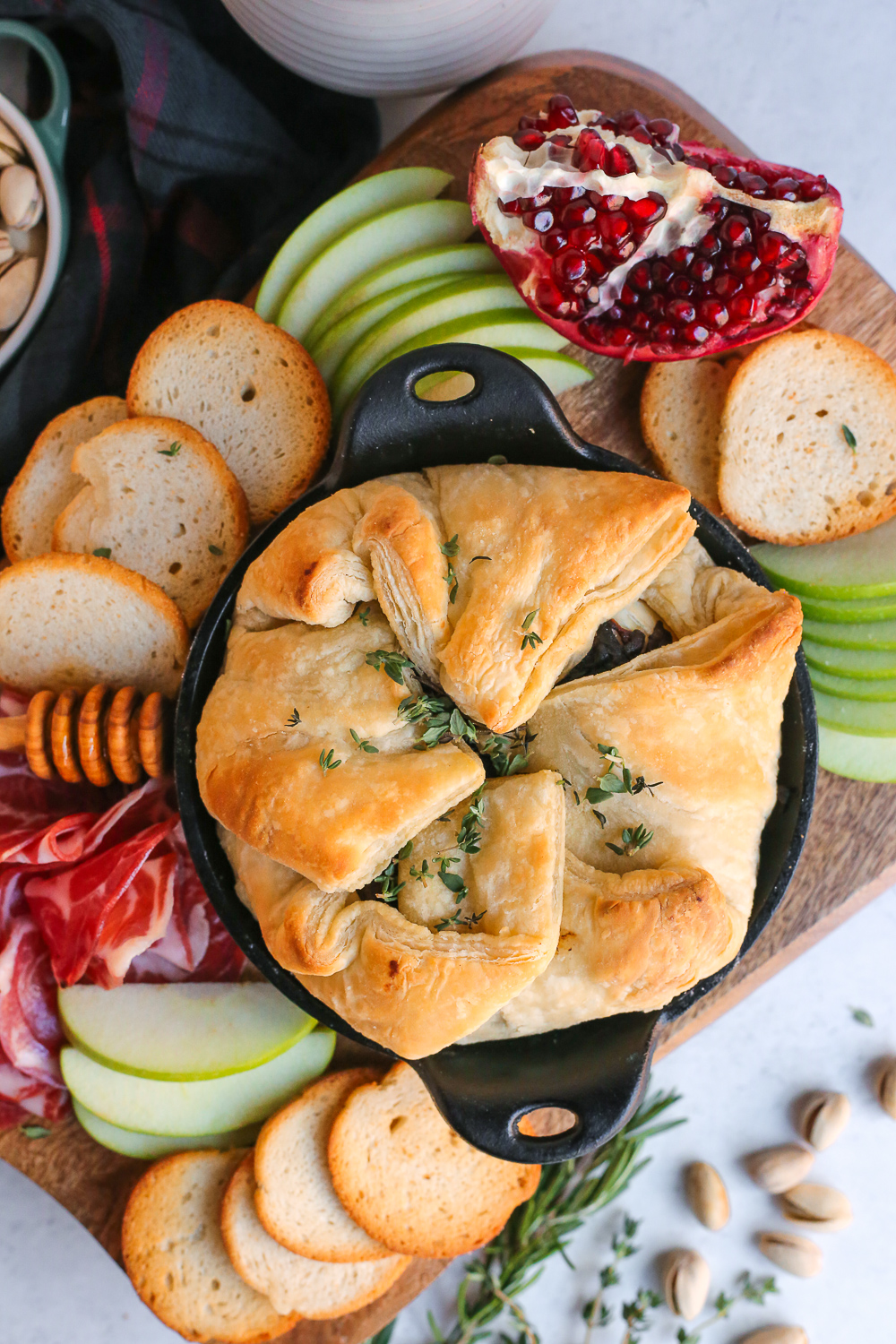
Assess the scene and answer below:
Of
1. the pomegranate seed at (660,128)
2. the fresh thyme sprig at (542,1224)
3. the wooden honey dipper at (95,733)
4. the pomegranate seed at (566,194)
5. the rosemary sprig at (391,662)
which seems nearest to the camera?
A: the rosemary sprig at (391,662)

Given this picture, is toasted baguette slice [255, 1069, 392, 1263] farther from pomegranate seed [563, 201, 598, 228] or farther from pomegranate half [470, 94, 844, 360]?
pomegranate seed [563, 201, 598, 228]

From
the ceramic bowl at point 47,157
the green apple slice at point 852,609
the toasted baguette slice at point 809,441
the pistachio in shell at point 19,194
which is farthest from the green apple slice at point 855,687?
the pistachio in shell at point 19,194

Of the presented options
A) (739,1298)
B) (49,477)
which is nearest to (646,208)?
(49,477)

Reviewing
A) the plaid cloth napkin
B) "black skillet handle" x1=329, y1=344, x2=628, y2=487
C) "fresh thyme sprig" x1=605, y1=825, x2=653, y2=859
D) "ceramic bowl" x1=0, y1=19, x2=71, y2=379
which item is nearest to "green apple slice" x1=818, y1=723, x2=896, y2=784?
"fresh thyme sprig" x1=605, y1=825, x2=653, y2=859

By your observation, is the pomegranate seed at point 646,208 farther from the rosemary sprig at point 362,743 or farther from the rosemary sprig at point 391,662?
the rosemary sprig at point 362,743

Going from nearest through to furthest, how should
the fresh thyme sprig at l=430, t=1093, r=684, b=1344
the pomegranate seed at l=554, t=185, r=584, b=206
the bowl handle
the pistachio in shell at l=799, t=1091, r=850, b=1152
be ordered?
1. the pomegranate seed at l=554, t=185, r=584, b=206
2. the bowl handle
3. the fresh thyme sprig at l=430, t=1093, r=684, b=1344
4. the pistachio in shell at l=799, t=1091, r=850, b=1152

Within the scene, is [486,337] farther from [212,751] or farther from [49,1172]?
[49,1172]
